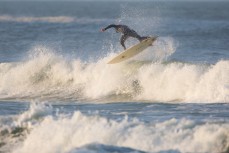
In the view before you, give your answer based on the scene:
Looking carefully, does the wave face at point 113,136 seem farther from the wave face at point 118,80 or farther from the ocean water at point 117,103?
the wave face at point 118,80

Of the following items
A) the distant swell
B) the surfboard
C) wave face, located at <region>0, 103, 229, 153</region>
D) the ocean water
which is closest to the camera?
wave face, located at <region>0, 103, 229, 153</region>

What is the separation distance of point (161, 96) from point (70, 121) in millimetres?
6760

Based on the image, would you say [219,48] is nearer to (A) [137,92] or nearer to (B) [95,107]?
(A) [137,92]

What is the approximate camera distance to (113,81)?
2394 cm

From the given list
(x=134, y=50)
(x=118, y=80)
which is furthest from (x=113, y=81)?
(x=134, y=50)

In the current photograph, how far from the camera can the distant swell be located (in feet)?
70.0

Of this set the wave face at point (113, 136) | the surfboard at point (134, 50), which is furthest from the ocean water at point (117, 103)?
the surfboard at point (134, 50)

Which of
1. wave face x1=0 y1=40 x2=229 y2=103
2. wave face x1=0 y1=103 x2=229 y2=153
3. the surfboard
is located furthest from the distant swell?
wave face x1=0 y1=103 x2=229 y2=153

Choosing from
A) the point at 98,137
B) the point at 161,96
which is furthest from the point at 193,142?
the point at 161,96

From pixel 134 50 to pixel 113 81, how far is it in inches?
62.9

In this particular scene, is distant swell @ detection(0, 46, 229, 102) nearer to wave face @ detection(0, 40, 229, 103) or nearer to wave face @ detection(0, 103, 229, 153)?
wave face @ detection(0, 40, 229, 103)

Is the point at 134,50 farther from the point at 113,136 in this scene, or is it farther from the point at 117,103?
the point at 113,136

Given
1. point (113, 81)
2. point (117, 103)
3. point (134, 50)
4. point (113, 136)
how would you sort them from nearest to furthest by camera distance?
point (113, 136), point (117, 103), point (134, 50), point (113, 81)

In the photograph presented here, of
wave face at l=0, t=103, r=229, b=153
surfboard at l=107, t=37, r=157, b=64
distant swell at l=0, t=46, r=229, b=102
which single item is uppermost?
surfboard at l=107, t=37, r=157, b=64
